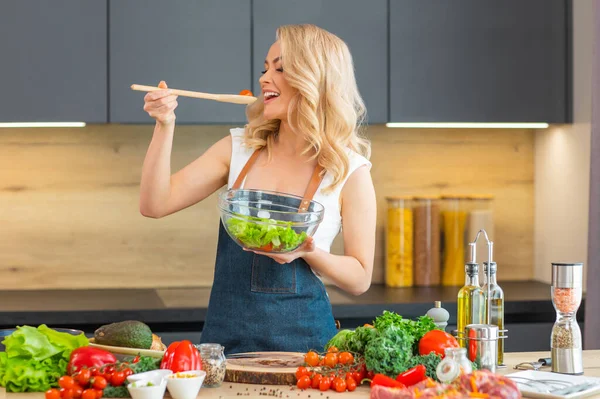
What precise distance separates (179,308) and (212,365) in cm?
155

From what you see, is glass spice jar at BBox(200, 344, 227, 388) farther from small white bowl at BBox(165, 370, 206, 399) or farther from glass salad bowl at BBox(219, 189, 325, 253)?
glass salad bowl at BBox(219, 189, 325, 253)

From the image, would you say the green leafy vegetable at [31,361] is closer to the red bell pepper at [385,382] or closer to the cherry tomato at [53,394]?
the cherry tomato at [53,394]

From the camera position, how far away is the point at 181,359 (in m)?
1.66

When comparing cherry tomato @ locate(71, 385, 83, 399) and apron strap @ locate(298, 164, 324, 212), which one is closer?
cherry tomato @ locate(71, 385, 83, 399)

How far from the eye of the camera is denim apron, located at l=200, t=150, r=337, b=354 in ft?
7.40

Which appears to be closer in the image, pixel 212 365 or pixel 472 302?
pixel 212 365

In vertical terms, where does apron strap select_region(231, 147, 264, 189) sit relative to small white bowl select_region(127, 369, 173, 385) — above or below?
above

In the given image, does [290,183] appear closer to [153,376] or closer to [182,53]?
[153,376]

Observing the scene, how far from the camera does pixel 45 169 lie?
3719mm

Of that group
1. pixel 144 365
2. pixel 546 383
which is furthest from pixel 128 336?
pixel 546 383

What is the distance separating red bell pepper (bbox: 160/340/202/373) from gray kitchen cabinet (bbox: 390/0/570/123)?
2068 millimetres

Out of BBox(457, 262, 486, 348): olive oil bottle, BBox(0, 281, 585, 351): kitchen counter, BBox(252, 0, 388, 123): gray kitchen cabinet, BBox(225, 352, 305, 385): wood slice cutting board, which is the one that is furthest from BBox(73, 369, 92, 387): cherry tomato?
BBox(252, 0, 388, 123): gray kitchen cabinet

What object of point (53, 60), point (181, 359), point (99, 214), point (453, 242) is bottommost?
point (181, 359)

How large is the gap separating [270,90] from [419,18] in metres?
1.44
